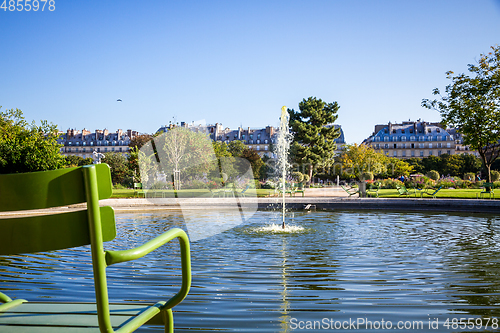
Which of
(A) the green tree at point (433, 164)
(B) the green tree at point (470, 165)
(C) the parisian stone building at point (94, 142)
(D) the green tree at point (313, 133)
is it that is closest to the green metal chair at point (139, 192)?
(D) the green tree at point (313, 133)

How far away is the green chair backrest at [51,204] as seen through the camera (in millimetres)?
1444

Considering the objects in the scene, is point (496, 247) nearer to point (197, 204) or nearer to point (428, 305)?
point (428, 305)

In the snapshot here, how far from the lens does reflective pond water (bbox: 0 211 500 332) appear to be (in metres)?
3.39

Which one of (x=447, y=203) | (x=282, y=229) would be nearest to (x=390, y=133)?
(x=447, y=203)

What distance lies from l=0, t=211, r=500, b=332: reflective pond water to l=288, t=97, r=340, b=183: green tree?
116ft

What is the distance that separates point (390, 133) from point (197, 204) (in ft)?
260

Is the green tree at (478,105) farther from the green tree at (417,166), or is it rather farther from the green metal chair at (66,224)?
the green tree at (417,166)

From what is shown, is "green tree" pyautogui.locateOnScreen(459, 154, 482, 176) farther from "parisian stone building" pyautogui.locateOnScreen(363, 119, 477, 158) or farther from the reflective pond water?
the reflective pond water

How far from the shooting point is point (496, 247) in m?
7.12

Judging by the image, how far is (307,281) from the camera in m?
4.78

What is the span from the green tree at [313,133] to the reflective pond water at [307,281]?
1389 inches

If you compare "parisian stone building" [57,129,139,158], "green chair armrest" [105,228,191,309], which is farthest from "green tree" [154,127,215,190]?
"parisian stone building" [57,129,139,158]

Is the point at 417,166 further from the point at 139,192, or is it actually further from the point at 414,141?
the point at 139,192

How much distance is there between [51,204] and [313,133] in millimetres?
43281
